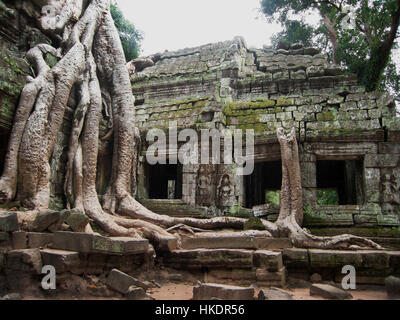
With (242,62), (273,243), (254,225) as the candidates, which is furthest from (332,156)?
(242,62)

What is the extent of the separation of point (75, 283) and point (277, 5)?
12136 millimetres

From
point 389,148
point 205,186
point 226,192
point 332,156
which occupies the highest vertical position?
point 389,148

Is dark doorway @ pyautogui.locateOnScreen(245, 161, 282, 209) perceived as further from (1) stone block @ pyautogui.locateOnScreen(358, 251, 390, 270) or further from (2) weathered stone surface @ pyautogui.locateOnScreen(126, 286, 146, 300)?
(2) weathered stone surface @ pyautogui.locateOnScreen(126, 286, 146, 300)

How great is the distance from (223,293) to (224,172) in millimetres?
3775

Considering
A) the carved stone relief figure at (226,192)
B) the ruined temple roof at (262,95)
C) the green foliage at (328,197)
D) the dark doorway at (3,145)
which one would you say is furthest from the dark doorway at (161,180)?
the green foliage at (328,197)

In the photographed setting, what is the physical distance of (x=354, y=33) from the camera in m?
13.2

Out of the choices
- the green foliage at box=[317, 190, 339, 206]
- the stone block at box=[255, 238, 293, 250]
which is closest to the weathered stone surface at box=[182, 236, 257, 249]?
the stone block at box=[255, 238, 293, 250]

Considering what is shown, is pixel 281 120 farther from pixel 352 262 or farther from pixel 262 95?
pixel 352 262

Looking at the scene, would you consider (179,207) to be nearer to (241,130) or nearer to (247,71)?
(241,130)

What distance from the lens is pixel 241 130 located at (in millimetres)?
7383

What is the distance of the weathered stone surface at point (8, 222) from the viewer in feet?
11.7

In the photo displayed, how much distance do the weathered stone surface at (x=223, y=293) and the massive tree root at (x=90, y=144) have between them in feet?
4.72

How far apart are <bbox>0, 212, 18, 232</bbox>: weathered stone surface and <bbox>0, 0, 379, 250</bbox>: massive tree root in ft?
2.87

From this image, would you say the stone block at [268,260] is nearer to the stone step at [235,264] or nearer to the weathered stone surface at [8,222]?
the stone step at [235,264]
